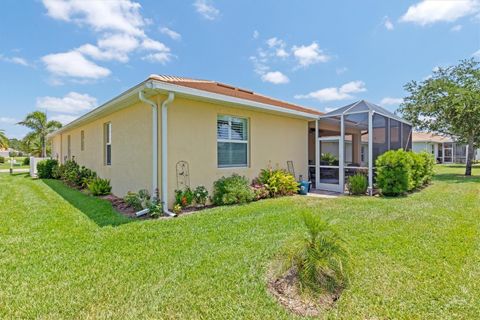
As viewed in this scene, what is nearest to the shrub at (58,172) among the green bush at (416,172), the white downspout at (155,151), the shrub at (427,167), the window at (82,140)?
the window at (82,140)

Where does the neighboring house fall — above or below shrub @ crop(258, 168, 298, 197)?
above

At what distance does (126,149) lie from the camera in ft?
27.3

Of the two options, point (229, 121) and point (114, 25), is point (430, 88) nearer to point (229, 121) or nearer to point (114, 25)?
point (229, 121)

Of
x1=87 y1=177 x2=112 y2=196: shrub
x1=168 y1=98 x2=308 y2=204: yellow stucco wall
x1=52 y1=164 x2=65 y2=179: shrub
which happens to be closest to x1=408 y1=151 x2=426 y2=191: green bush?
x1=168 y1=98 x2=308 y2=204: yellow stucco wall

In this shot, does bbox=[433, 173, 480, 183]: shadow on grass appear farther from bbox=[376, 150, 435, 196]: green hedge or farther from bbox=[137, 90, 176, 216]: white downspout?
bbox=[137, 90, 176, 216]: white downspout

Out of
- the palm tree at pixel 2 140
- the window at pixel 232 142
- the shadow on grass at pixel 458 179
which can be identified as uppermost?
the palm tree at pixel 2 140

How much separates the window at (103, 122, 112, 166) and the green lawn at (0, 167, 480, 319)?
12.5 ft

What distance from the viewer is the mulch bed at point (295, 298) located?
8.67ft

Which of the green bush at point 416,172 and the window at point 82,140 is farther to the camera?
the window at point 82,140

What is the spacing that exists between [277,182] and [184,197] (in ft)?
10.8

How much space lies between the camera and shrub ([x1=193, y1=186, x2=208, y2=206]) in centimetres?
707

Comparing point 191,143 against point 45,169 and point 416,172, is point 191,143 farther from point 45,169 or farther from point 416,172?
point 45,169

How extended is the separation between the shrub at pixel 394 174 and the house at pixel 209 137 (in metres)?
0.41

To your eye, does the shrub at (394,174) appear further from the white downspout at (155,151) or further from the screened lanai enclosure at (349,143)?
the white downspout at (155,151)
